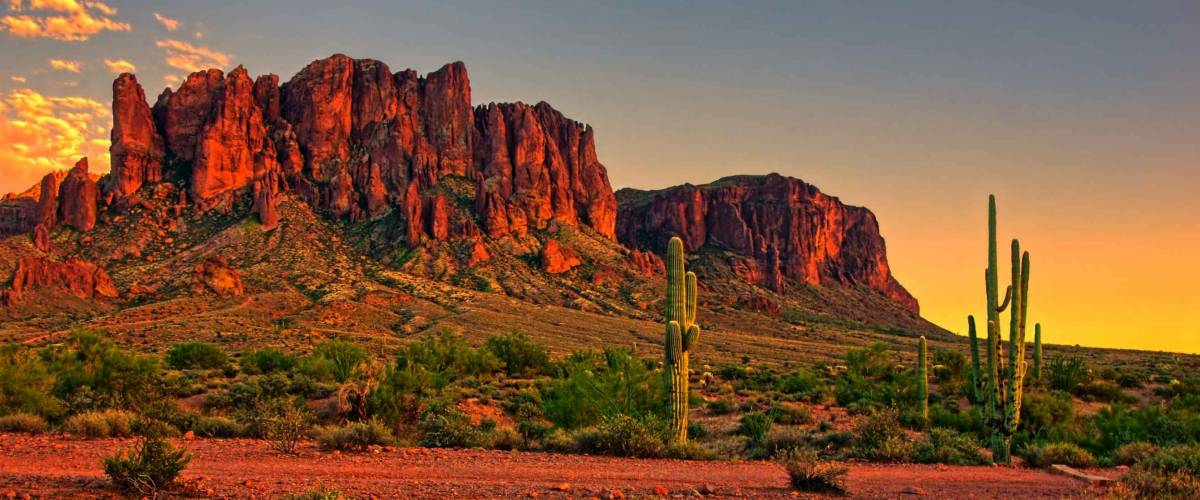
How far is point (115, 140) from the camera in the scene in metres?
113

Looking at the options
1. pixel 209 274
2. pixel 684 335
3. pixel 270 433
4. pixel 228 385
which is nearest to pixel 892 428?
pixel 684 335

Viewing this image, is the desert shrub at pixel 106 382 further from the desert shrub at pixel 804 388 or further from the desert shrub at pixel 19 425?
the desert shrub at pixel 804 388

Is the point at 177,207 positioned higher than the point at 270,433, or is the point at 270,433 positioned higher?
the point at 177,207

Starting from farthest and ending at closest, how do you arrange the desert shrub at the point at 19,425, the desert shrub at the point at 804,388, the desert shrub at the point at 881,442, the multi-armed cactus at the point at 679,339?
1. the desert shrub at the point at 804,388
2. the multi-armed cactus at the point at 679,339
3. the desert shrub at the point at 881,442
4. the desert shrub at the point at 19,425

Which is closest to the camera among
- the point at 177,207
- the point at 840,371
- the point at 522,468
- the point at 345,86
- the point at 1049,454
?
the point at 522,468

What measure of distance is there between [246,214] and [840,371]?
92.2 meters

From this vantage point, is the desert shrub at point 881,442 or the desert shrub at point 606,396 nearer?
the desert shrub at point 881,442

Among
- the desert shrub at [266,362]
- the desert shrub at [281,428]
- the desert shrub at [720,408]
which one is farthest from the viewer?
the desert shrub at [266,362]

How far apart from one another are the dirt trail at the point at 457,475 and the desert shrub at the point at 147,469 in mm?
229

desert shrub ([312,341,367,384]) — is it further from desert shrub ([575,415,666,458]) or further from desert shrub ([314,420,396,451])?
desert shrub ([575,415,666,458])

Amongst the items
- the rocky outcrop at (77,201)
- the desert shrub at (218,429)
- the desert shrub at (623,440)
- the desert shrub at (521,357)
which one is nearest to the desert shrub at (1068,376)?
the desert shrub at (521,357)

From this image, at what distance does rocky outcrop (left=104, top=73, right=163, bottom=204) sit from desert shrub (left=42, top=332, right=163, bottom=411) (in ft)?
321

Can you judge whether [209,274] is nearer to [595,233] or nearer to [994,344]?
[595,233]

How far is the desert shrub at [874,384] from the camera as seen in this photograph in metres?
28.3
